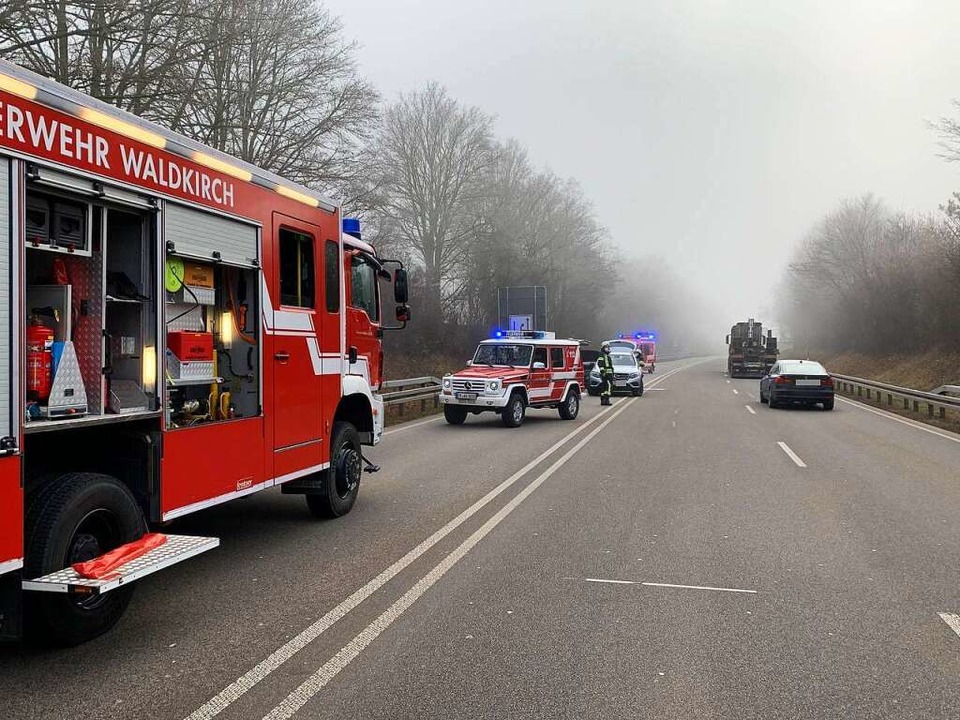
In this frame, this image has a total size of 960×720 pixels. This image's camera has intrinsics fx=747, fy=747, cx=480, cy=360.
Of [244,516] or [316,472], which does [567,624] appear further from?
[244,516]

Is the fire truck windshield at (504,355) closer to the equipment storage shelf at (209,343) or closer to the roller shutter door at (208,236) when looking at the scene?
the equipment storage shelf at (209,343)

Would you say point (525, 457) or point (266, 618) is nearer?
point (266, 618)

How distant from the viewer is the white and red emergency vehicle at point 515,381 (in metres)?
16.4

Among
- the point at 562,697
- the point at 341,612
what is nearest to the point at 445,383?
the point at 341,612

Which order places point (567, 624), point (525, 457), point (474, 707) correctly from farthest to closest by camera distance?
point (525, 457) → point (567, 624) → point (474, 707)

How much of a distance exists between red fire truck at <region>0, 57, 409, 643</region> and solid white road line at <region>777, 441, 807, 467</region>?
779cm

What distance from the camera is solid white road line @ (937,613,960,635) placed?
181 inches

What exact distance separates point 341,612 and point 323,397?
2.69 meters

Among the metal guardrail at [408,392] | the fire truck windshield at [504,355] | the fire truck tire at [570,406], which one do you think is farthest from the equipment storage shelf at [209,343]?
the fire truck tire at [570,406]

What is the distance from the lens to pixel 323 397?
7.10m

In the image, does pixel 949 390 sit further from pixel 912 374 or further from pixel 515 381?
pixel 912 374

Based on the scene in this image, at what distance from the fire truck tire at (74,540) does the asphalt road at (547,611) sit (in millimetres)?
150

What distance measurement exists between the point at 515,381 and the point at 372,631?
12314mm

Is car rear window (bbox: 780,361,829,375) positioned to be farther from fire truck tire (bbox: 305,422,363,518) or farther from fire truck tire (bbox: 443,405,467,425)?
fire truck tire (bbox: 305,422,363,518)
